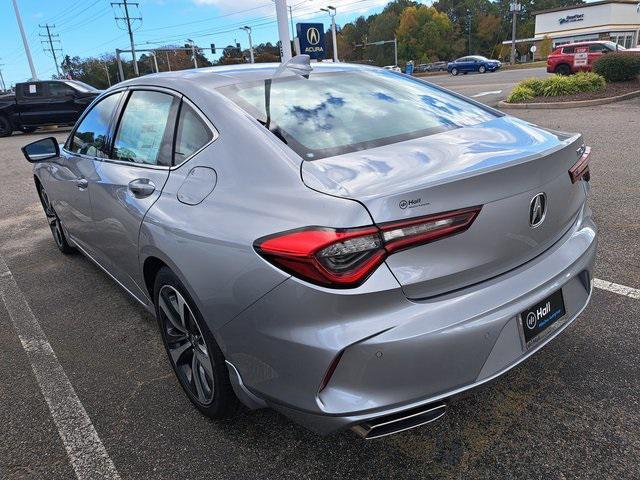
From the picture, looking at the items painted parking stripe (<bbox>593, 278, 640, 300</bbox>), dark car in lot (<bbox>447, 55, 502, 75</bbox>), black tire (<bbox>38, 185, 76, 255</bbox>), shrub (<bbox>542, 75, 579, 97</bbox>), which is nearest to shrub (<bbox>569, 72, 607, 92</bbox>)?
shrub (<bbox>542, 75, 579, 97</bbox>)

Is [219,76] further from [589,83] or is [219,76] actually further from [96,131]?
[589,83]

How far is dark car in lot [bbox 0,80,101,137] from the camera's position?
58.6ft

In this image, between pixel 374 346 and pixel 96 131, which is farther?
pixel 96 131

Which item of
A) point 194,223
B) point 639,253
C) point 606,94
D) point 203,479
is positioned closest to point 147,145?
point 194,223

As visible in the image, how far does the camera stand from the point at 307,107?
242cm

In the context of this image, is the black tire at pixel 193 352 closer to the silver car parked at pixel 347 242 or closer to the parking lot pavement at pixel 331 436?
the silver car parked at pixel 347 242

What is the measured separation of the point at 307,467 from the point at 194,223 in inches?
44.0

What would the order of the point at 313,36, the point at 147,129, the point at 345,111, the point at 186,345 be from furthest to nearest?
the point at 313,36 < the point at 147,129 < the point at 186,345 < the point at 345,111

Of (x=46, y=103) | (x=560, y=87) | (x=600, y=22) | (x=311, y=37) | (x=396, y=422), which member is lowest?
(x=560, y=87)

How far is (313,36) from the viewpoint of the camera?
14.2 metres

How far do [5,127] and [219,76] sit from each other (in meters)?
19.9

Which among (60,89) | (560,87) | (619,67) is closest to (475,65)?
(619,67)

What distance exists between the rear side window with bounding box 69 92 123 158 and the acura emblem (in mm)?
2551

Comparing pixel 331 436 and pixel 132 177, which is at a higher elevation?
pixel 132 177
